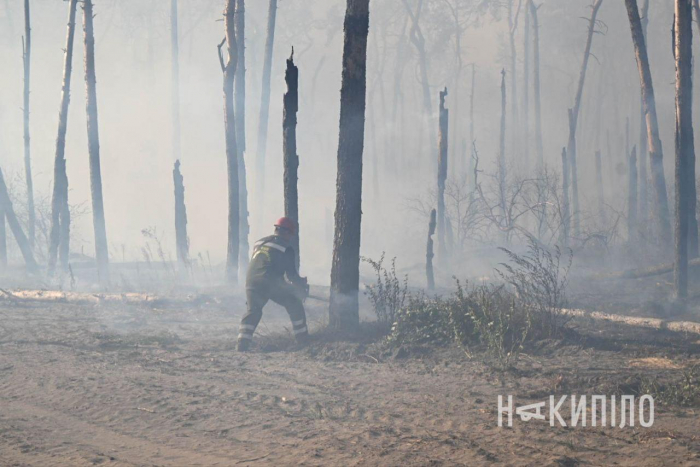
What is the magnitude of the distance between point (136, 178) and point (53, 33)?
49.2 feet

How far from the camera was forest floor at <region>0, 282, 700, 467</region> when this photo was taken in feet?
15.0

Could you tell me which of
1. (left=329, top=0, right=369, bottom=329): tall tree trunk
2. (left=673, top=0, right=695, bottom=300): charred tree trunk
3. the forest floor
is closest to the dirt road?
the forest floor

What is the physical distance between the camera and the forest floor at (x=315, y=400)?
15.0ft

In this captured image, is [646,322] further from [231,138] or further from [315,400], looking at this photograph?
[231,138]

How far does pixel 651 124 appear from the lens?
59.4ft

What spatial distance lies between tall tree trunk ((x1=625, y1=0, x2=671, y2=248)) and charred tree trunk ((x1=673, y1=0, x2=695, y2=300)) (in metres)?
3.12

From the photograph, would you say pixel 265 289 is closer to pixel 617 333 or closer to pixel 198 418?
pixel 198 418

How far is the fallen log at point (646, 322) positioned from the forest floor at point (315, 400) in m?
Answer: 0.31

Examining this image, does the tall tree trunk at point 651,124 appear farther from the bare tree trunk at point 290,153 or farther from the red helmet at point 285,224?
the red helmet at point 285,224

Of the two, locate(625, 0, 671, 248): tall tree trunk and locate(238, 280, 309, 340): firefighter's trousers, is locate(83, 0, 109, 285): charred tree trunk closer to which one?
locate(238, 280, 309, 340): firefighter's trousers

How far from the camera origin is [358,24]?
9336 mm

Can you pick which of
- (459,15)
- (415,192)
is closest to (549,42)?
(459,15)

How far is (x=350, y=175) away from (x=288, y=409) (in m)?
4.40

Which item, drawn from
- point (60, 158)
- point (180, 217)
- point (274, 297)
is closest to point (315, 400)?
point (274, 297)
